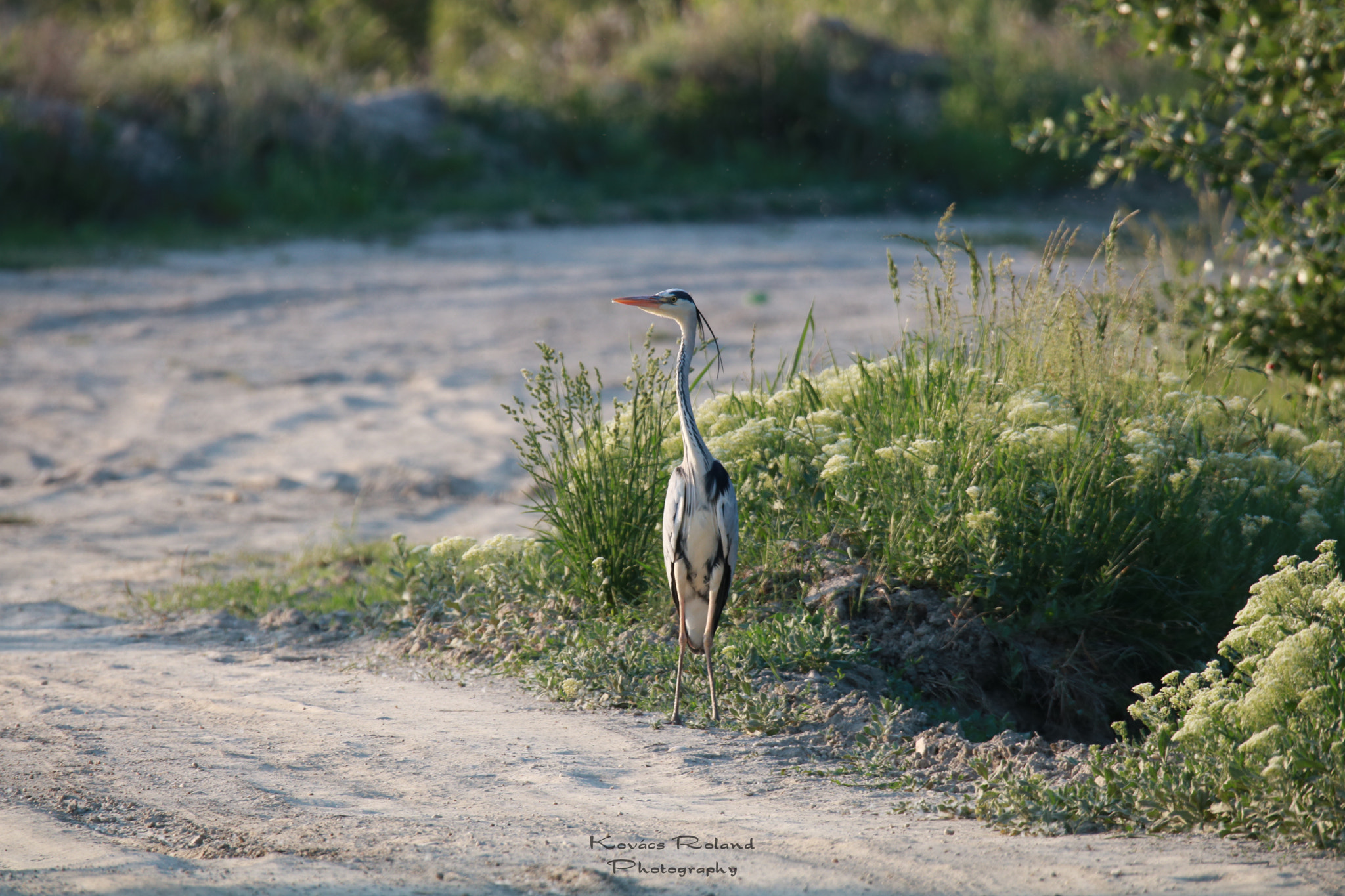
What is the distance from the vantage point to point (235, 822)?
3537 mm

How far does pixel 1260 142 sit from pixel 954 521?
2.84m

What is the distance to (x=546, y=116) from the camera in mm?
17062

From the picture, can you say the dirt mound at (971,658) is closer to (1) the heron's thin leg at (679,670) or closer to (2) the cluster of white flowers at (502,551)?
(1) the heron's thin leg at (679,670)

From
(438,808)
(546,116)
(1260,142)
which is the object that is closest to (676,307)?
(438,808)

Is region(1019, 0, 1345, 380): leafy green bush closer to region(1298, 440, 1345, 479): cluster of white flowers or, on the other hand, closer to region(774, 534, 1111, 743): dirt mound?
region(1298, 440, 1345, 479): cluster of white flowers

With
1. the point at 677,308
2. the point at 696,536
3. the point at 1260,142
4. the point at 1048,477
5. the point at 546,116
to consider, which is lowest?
the point at 696,536

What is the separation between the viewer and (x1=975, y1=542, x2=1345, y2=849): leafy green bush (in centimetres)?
327

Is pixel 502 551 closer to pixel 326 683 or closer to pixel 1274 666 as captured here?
pixel 326 683

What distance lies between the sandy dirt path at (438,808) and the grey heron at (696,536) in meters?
0.37

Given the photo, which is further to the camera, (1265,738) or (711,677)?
(711,677)

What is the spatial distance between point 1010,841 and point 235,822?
2.23 meters

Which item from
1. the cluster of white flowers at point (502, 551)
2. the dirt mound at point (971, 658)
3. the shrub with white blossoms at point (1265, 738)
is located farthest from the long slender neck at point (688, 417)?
the shrub with white blossoms at point (1265, 738)

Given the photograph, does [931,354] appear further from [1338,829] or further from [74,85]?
[74,85]

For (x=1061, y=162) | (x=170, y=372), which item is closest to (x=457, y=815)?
(x=170, y=372)
